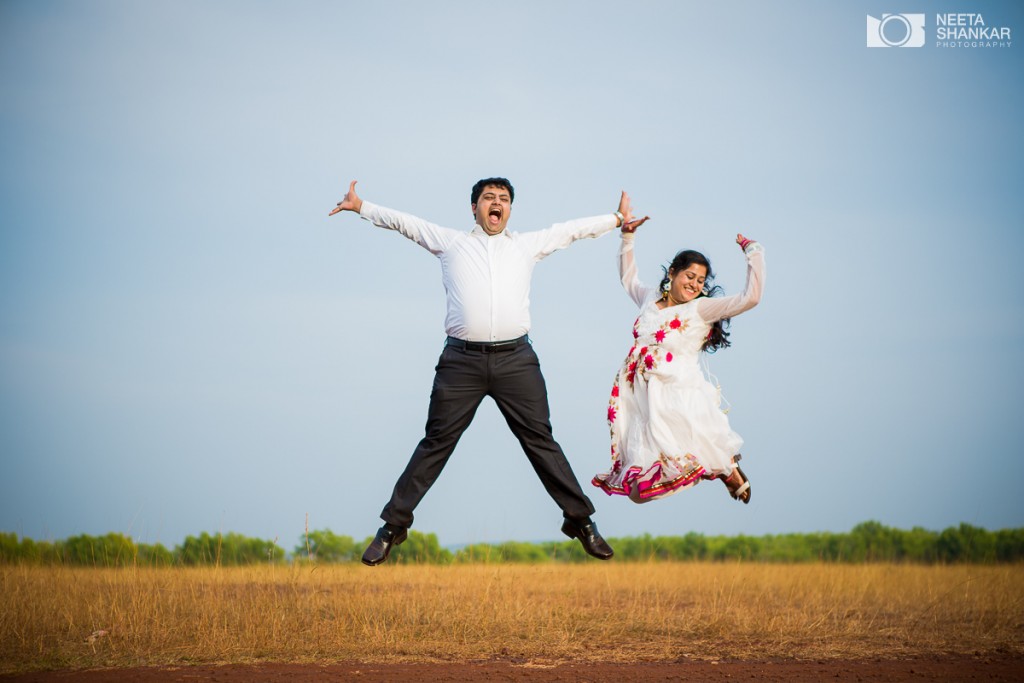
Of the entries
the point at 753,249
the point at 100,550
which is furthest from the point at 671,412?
the point at 100,550

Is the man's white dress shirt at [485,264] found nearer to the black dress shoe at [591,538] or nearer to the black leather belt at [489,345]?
the black leather belt at [489,345]

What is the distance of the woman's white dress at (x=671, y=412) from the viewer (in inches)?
318

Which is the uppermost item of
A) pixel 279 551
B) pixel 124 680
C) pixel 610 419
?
pixel 610 419

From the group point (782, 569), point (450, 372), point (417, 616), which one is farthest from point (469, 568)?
point (782, 569)

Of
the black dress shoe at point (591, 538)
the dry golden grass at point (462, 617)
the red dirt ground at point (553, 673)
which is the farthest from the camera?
the dry golden grass at point (462, 617)

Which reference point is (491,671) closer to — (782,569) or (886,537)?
(782,569)

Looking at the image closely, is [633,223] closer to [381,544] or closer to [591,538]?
[591,538]

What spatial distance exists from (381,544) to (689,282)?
125 inches

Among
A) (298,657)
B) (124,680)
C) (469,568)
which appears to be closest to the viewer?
(124,680)

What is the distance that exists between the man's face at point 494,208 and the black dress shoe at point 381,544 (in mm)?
2419

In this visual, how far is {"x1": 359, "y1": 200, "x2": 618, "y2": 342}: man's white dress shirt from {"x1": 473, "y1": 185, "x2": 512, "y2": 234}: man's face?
0.24 feet

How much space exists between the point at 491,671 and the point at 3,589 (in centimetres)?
511

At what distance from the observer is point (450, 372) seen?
773cm

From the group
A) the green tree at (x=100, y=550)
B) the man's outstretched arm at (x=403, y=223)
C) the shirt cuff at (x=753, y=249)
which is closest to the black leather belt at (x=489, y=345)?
the man's outstretched arm at (x=403, y=223)
